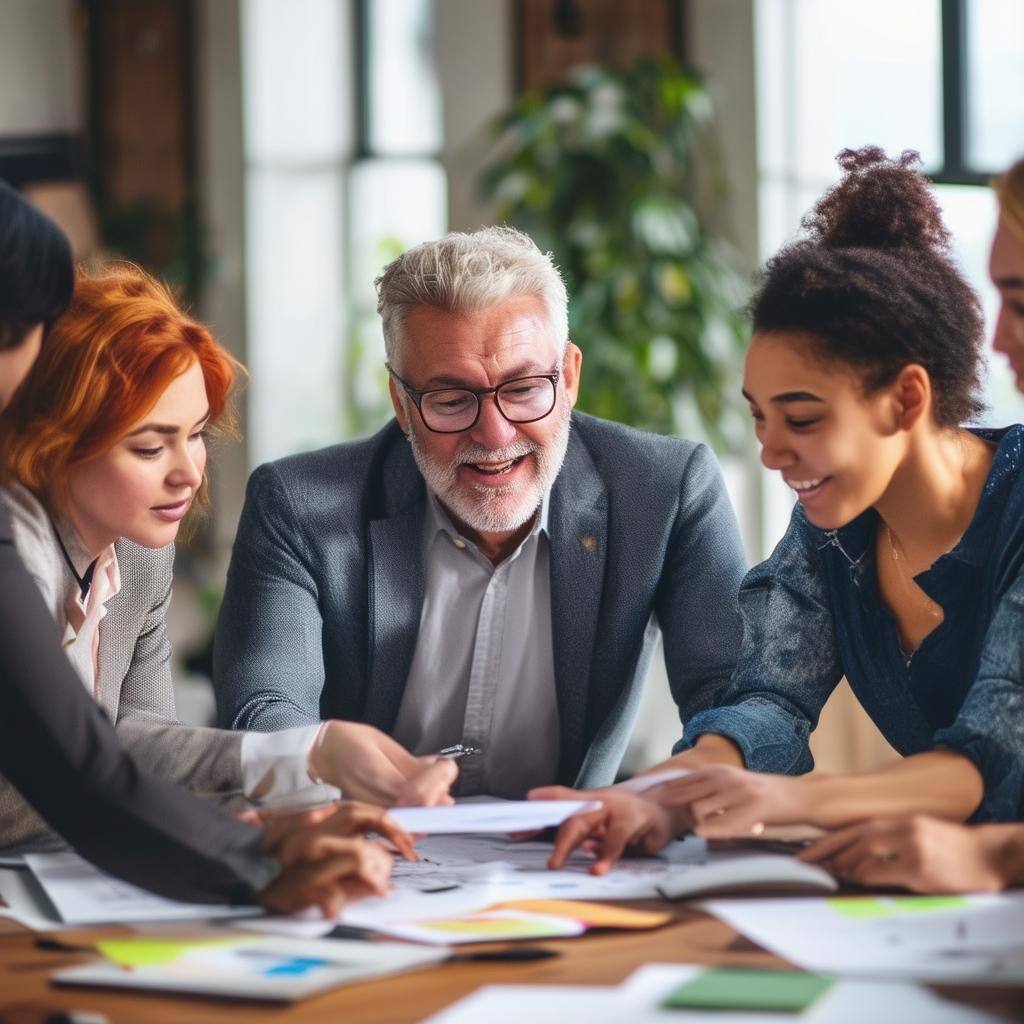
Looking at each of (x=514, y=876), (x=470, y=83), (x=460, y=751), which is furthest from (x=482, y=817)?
(x=470, y=83)

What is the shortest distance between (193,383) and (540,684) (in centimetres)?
73

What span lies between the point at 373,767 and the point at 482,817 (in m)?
0.23

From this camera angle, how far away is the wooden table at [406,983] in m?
1.15

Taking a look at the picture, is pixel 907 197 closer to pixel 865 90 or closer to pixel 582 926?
pixel 582 926

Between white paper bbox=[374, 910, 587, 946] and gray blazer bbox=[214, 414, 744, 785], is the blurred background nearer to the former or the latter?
gray blazer bbox=[214, 414, 744, 785]

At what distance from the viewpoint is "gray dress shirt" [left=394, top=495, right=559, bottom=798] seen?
7.50ft

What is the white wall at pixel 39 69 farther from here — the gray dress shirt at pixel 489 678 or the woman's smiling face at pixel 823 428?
the woman's smiling face at pixel 823 428

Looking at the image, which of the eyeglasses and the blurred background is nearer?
the eyeglasses

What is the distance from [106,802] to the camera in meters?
1.38

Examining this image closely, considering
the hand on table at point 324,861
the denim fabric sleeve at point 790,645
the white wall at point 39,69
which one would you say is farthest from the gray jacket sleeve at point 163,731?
the white wall at point 39,69

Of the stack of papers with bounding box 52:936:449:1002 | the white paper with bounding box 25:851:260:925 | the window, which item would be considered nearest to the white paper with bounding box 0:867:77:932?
the white paper with bounding box 25:851:260:925

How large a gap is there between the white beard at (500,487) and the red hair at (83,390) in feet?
1.57

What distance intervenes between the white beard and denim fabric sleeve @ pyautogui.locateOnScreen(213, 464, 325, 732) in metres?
0.23

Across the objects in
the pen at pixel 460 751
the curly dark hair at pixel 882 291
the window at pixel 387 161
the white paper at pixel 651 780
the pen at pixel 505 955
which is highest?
the window at pixel 387 161
